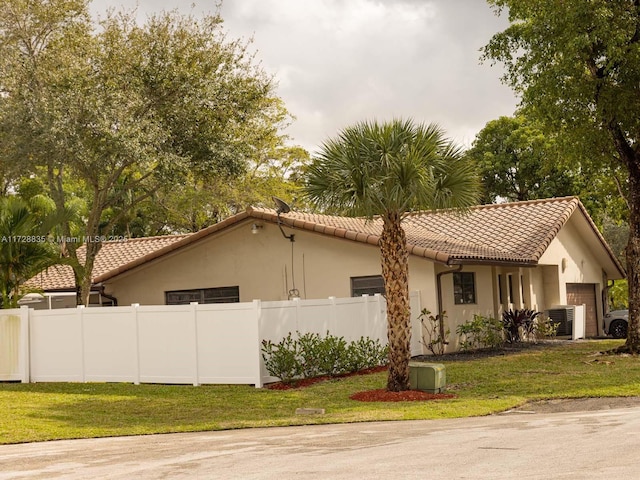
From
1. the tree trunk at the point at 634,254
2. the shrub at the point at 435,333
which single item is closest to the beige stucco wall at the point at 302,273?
the shrub at the point at 435,333

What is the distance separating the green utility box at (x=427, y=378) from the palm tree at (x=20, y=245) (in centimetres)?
964

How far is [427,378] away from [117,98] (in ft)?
39.5

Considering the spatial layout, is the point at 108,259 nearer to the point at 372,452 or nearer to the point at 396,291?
the point at 396,291

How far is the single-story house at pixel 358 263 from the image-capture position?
24237 mm

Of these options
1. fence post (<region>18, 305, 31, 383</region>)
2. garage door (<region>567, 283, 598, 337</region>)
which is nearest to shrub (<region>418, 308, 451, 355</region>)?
garage door (<region>567, 283, 598, 337</region>)

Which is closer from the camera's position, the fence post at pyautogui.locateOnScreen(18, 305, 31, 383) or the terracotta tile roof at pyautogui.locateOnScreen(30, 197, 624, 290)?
the fence post at pyautogui.locateOnScreen(18, 305, 31, 383)

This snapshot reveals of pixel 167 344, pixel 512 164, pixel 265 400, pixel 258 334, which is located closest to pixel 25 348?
pixel 167 344

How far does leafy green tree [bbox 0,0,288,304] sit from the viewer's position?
910 inches

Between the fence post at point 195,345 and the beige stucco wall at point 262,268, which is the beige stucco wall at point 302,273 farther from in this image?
the fence post at point 195,345

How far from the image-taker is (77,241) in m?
23.7

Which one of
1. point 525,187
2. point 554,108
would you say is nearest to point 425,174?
point 554,108

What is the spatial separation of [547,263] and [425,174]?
14593 millimetres

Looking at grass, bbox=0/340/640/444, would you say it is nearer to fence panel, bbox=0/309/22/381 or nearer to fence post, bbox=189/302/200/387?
fence post, bbox=189/302/200/387

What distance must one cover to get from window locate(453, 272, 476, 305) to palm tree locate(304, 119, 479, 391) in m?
9.06
